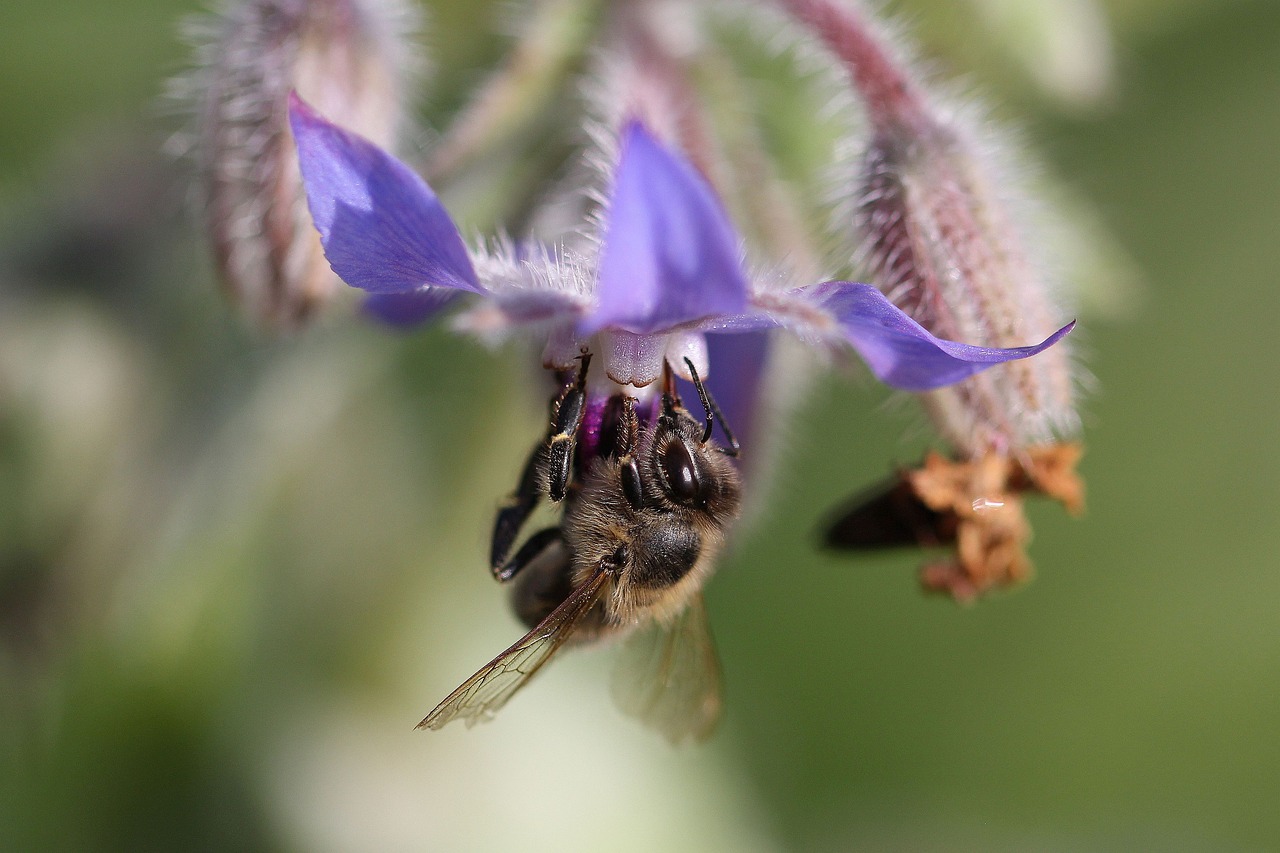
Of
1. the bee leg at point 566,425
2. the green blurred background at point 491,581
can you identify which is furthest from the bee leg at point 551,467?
the green blurred background at point 491,581

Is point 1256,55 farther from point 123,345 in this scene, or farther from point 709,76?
point 123,345

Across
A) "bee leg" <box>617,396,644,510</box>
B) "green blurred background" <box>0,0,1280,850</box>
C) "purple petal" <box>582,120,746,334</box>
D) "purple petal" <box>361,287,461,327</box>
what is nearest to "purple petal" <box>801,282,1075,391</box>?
"purple petal" <box>582,120,746,334</box>

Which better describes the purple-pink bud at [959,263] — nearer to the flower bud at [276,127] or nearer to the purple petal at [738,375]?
the purple petal at [738,375]

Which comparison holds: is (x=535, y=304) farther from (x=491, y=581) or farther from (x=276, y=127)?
(x=491, y=581)

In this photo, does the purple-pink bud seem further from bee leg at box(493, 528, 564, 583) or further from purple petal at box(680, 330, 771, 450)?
bee leg at box(493, 528, 564, 583)

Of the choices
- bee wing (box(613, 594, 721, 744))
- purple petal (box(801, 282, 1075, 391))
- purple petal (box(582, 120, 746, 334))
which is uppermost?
purple petal (box(582, 120, 746, 334))

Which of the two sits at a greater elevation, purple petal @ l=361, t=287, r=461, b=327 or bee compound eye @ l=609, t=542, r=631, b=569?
purple petal @ l=361, t=287, r=461, b=327
